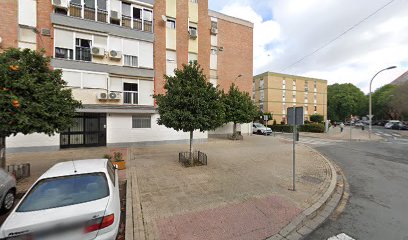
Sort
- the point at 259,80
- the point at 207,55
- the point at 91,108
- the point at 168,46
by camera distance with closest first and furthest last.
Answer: the point at 91,108 → the point at 168,46 → the point at 207,55 → the point at 259,80

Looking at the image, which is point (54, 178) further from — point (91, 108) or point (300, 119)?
point (91, 108)

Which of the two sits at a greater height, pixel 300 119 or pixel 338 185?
pixel 300 119

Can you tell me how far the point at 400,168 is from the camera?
854 centimetres

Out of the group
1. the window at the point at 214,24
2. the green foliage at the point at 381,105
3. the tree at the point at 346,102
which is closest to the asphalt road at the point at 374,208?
the window at the point at 214,24

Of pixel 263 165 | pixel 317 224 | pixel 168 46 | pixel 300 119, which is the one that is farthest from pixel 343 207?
pixel 168 46

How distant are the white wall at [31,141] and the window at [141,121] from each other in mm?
4839

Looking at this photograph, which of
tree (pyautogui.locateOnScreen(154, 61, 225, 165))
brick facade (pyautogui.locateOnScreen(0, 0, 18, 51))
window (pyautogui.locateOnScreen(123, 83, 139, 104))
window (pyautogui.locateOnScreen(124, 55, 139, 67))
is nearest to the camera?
tree (pyautogui.locateOnScreen(154, 61, 225, 165))

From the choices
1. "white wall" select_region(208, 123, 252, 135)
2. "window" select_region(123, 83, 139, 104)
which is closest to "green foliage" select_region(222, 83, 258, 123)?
"white wall" select_region(208, 123, 252, 135)

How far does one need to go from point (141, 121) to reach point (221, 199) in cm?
1107

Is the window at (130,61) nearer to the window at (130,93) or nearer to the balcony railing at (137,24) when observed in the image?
the window at (130,93)

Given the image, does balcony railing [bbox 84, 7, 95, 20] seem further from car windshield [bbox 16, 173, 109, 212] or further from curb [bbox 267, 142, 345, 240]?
curb [bbox 267, 142, 345, 240]

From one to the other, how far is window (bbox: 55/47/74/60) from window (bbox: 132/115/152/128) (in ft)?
18.5

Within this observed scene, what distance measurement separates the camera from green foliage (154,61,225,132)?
7.84m

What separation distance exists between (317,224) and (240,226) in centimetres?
177
